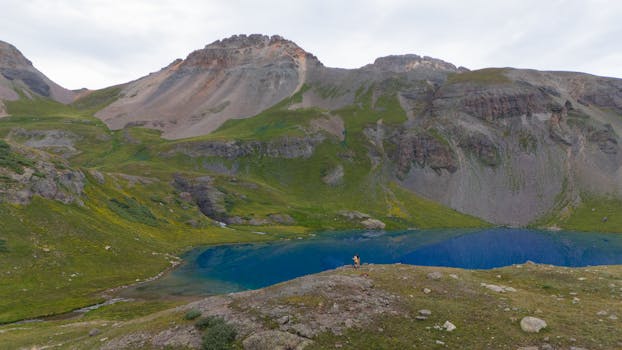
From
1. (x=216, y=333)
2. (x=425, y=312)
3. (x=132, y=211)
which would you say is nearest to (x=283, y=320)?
(x=216, y=333)

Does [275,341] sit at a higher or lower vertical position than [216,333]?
higher

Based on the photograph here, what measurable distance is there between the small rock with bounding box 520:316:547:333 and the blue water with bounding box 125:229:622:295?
52.6 metres

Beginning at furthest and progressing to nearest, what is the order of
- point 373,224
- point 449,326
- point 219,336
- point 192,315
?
point 373,224 → point 192,315 → point 219,336 → point 449,326

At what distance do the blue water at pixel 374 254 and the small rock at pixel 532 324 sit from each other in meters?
52.6

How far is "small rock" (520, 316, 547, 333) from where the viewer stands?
67.7 ft

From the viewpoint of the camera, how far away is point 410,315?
2355 cm

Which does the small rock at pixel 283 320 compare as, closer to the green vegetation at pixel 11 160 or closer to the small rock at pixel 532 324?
the small rock at pixel 532 324

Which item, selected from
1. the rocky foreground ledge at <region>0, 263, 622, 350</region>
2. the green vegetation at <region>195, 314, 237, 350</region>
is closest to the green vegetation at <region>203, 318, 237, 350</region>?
the green vegetation at <region>195, 314, 237, 350</region>

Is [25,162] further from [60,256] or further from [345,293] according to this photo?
[345,293]

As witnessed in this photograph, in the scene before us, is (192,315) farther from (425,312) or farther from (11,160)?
(11,160)

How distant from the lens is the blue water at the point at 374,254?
2948 inches

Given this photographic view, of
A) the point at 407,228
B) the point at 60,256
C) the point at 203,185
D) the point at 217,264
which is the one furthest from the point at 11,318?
the point at 407,228

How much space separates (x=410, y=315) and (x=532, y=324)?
21.8 feet

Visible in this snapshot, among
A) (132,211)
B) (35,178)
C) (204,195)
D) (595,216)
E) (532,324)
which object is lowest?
(595,216)
